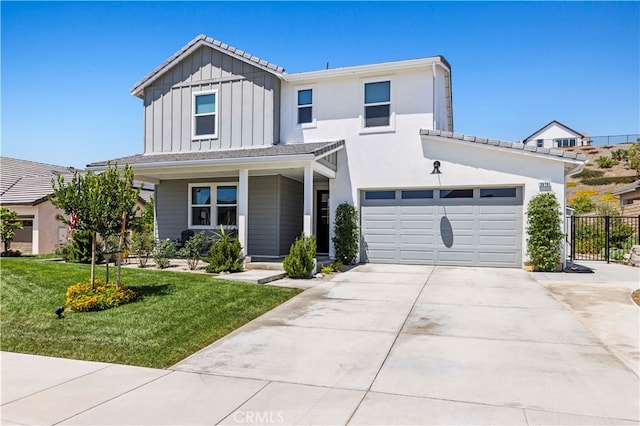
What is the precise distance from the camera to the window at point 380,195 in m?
13.7

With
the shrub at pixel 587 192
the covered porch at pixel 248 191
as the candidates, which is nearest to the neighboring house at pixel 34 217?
the covered porch at pixel 248 191

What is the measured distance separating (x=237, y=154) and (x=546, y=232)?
30.4 feet

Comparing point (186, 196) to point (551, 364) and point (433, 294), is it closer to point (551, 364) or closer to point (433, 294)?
point (433, 294)

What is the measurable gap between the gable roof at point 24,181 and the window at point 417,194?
16.5 metres

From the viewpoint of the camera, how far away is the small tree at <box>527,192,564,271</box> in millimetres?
11664

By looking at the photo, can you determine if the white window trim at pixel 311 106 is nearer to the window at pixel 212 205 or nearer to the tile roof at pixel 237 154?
the tile roof at pixel 237 154

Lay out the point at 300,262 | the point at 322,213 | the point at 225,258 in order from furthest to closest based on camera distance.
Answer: the point at 322,213, the point at 225,258, the point at 300,262

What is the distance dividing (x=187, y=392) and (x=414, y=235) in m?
10.4

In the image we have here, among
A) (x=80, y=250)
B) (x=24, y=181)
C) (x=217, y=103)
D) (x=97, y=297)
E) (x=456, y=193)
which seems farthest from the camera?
(x=24, y=181)

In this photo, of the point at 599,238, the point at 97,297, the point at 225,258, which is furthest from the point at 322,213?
the point at 599,238

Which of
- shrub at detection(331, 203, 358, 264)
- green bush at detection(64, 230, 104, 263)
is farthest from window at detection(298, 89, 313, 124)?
green bush at detection(64, 230, 104, 263)

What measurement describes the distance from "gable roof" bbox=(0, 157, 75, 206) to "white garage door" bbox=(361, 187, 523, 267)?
51.6 ft

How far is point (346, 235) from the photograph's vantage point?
1342 centimetres

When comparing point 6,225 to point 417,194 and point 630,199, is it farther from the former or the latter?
point 630,199
